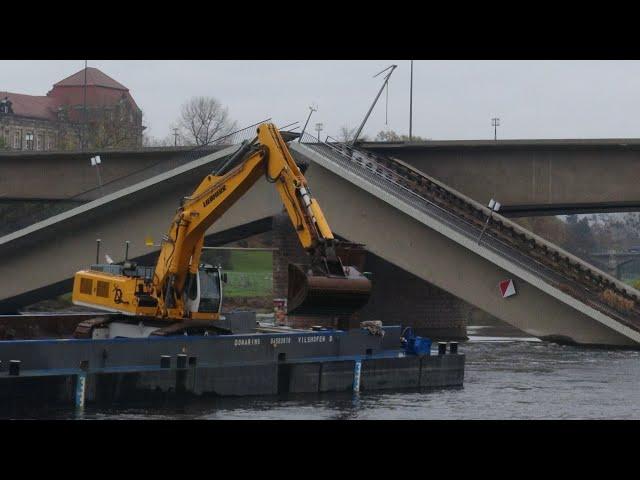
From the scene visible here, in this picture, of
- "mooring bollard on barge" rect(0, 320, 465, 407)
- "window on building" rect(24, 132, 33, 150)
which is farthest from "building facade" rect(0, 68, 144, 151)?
Result: "mooring bollard on barge" rect(0, 320, 465, 407)

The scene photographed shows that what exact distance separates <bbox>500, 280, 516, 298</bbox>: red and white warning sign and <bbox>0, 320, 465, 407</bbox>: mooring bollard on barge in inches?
379

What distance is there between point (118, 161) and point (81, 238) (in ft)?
18.1

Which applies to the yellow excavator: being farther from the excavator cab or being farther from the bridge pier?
the bridge pier

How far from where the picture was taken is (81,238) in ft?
216

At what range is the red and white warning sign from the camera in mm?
56166

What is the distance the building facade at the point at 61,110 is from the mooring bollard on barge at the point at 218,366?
346 feet

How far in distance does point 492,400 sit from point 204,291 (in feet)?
32.4

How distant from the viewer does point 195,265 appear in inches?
1591

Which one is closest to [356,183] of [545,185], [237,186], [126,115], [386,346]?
[545,185]

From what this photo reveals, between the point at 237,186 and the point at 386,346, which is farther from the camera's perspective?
the point at 386,346

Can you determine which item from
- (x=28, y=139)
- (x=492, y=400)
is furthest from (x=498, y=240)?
(x=28, y=139)

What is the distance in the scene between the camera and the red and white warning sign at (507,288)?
56166 mm
